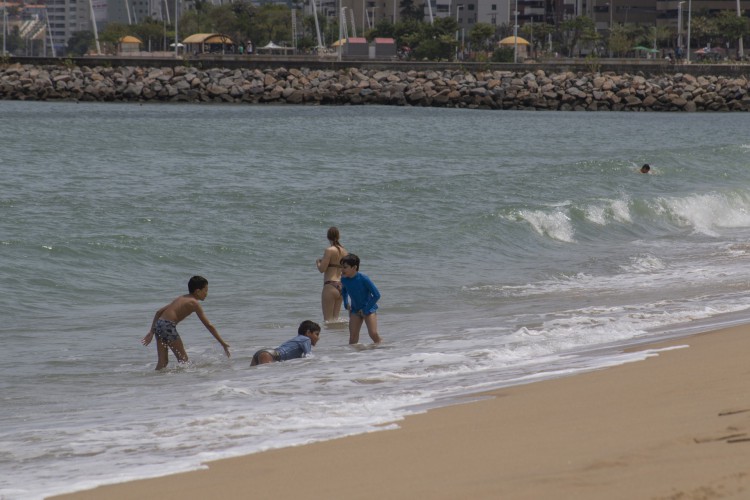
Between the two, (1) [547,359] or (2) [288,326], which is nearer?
(1) [547,359]

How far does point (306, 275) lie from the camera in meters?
15.7

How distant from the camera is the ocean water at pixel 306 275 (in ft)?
23.7

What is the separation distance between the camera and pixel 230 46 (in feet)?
332

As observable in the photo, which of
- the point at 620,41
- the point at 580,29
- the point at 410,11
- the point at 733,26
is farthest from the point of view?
the point at 410,11

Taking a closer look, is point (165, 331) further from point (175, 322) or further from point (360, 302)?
point (360, 302)

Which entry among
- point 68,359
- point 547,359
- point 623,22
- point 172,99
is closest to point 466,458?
point 547,359

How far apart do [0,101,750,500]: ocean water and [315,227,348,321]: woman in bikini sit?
1.23 feet

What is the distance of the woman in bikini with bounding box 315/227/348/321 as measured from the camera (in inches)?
464

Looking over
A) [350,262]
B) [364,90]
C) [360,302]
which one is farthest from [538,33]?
[350,262]

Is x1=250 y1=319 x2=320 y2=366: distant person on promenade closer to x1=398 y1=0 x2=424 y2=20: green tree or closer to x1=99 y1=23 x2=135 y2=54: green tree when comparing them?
x1=99 y1=23 x2=135 y2=54: green tree

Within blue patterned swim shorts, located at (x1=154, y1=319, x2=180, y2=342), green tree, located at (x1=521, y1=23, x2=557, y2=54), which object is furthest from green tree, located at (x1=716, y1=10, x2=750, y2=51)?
blue patterned swim shorts, located at (x1=154, y1=319, x2=180, y2=342)

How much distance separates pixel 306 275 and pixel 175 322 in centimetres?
602

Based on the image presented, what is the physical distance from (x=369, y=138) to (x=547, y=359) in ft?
107

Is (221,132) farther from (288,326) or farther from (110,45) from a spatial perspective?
(110,45)
